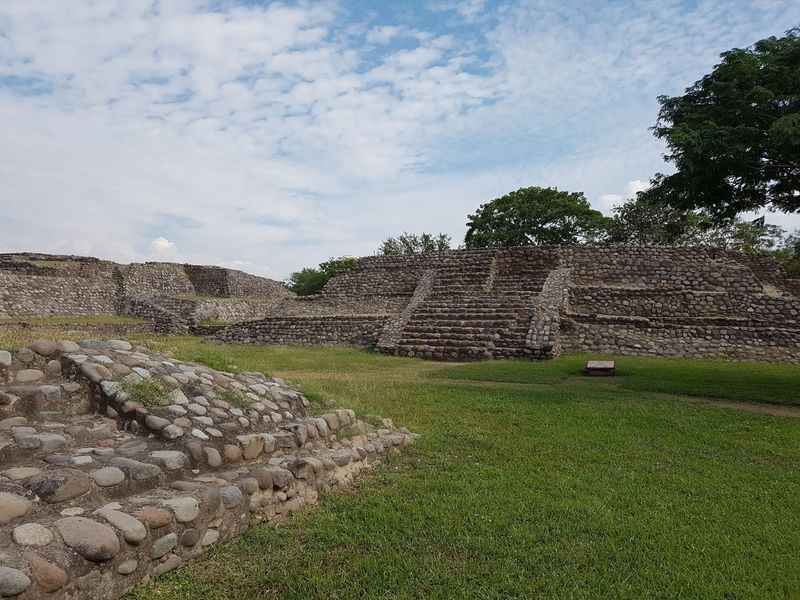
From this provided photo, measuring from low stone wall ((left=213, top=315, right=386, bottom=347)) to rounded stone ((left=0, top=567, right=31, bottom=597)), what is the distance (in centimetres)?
1413

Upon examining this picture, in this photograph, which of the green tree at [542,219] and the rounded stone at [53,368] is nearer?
the rounded stone at [53,368]

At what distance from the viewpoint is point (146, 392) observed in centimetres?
428

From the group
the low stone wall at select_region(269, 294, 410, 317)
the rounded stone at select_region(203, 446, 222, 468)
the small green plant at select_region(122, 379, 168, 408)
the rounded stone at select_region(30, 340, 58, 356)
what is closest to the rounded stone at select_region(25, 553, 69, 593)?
the rounded stone at select_region(203, 446, 222, 468)

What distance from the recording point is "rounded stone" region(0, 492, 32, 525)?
8.71 ft

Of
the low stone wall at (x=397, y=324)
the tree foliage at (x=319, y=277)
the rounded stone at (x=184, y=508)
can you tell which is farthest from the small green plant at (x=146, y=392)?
the tree foliage at (x=319, y=277)

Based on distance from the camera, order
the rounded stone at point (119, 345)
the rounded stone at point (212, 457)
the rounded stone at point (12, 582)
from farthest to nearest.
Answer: the rounded stone at point (119, 345)
the rounded stone at point (212, 457)
the rounded stone at point (12, 582)

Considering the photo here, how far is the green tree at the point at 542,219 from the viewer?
38.5m

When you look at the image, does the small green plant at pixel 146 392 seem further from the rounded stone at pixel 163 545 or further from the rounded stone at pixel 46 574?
the rounded stone at pixel 46 574

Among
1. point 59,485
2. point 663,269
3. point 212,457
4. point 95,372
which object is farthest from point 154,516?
point 663,269

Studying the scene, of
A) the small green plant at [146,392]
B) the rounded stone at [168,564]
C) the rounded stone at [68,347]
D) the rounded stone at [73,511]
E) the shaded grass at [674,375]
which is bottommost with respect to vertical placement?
the shaded grass at [674,375]

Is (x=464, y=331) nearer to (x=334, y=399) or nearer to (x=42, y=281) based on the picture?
(x=334, y=399)

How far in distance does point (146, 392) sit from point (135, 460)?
871 millimetres

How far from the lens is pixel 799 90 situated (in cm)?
888

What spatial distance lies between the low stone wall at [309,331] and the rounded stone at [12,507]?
13.7 m
